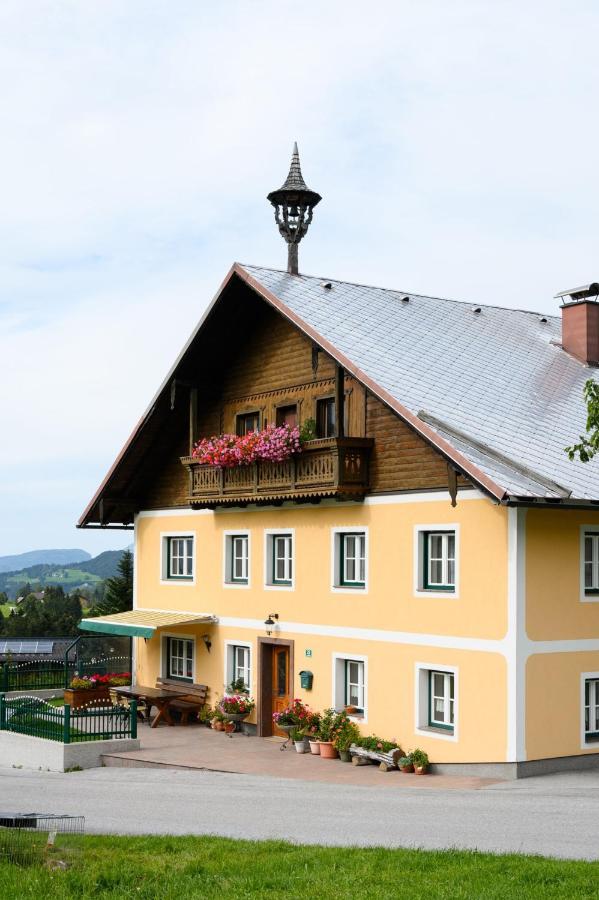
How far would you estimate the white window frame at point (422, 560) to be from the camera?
1930 cm

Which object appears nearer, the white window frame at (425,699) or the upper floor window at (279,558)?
the white window frame at (425,699)

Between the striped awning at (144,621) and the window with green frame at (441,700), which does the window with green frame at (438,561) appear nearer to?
the window with green frame at (441,700)

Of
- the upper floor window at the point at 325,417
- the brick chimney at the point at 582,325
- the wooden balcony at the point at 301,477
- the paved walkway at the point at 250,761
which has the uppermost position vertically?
the brick chimney at the point at 582,325

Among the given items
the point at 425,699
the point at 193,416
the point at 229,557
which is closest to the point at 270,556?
the point at 229,557

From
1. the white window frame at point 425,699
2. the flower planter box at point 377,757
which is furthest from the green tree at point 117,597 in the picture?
the white window frame at point 425,699

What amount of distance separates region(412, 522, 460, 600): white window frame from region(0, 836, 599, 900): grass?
7822mm

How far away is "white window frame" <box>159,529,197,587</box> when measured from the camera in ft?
89.5

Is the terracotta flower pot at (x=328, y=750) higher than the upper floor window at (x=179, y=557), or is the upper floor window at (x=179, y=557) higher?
the upper floor window at (x=179, y=557)

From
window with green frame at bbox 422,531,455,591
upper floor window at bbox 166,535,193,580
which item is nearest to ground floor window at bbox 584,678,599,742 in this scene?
window with green frame at bbox 422,531,455,591

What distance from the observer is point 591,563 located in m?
19.3

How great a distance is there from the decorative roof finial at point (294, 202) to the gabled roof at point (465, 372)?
296 centimetres

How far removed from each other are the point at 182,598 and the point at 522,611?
37.4ft

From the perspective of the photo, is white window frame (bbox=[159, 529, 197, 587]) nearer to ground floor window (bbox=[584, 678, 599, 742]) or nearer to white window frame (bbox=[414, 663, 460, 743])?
white window frame (bbox=[414, 663, 460, 743])

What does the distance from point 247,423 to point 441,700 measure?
823 cm
